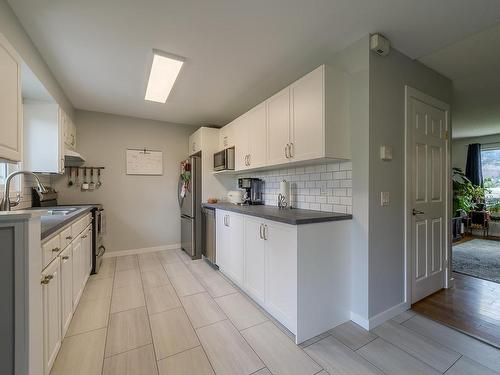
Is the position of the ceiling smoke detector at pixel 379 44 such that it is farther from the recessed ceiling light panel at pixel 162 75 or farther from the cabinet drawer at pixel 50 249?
the cabinet drawer at pixel 50 249

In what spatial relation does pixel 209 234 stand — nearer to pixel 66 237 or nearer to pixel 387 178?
pixel 66 237

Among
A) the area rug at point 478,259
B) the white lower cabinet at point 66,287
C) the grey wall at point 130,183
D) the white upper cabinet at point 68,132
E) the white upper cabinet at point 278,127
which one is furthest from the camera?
the grey wall at point 130,183

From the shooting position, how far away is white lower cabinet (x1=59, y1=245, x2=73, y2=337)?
64.4 inches

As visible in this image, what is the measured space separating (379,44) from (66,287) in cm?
309

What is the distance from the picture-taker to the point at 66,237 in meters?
1.77

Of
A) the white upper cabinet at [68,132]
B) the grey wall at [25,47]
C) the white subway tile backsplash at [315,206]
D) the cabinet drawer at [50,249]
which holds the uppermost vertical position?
the grey wall at [25,47]

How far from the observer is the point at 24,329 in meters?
1.04

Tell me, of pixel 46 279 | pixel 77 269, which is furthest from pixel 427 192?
pixel 77 269

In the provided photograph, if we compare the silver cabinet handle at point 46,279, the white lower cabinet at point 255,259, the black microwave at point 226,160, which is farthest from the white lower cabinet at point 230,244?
the silver cabinet handle at point 46,279

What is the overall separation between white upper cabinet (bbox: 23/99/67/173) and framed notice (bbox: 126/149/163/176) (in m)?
1.28

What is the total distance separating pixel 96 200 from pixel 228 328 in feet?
10.0

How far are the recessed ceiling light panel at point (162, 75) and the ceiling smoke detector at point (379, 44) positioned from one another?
1669mm

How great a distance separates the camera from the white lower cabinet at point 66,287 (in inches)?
64.4

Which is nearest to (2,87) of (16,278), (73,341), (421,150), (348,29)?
(16,278)
